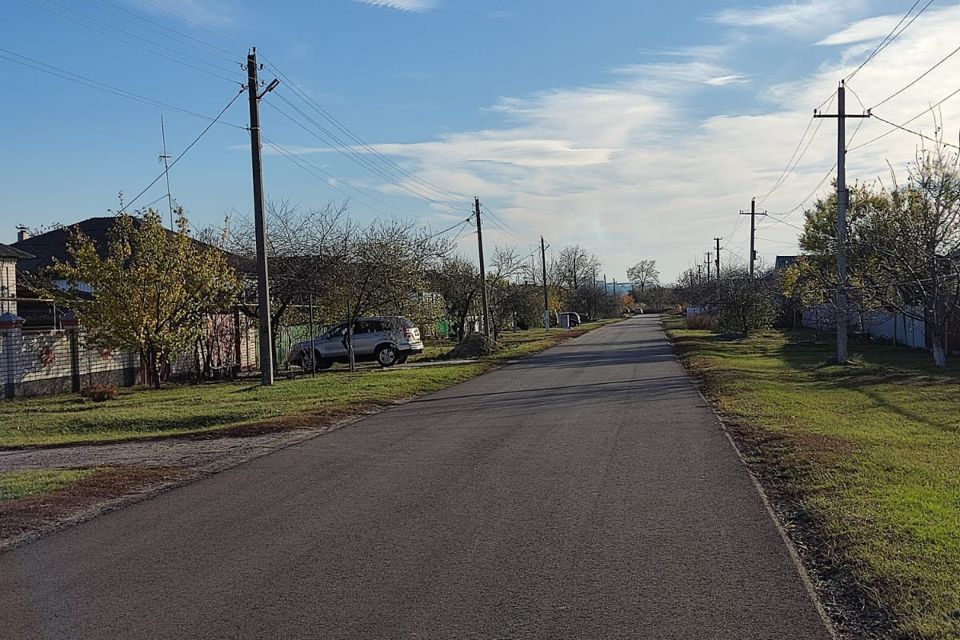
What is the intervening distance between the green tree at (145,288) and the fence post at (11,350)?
1.91 m

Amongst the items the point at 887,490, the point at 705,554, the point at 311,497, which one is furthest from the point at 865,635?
the point at 311,497

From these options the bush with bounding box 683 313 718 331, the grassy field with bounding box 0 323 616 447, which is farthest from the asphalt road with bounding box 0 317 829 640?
the bush with bounding box 683 313 718 331

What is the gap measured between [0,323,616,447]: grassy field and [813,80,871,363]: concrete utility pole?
→ 35.8ft

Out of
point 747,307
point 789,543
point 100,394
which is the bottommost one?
point 789,543

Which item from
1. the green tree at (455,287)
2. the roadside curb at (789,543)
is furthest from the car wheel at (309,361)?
the green tree at (455,287)

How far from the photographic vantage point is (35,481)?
9.77 m

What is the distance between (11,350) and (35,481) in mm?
11517

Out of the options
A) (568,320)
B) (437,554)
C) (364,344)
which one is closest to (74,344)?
(364,344)

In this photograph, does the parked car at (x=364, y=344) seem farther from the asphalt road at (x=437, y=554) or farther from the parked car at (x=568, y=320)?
the parked car at (x=568, y=320)

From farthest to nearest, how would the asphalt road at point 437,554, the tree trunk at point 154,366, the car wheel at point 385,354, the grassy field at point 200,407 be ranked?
the car wheel at point 385,354
the tree trunk at point 154,366
the grassy field at point 200,407
the asphalt road at point 437,554

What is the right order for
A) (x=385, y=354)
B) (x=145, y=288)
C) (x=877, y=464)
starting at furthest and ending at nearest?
1. (x=385, y=354)
2. (x=145, y=288)
3. (x=877, y=464)

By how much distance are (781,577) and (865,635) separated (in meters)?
1.00

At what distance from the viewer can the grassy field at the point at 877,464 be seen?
545cm

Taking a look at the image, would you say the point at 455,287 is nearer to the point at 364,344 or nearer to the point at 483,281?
the point at 483,281
